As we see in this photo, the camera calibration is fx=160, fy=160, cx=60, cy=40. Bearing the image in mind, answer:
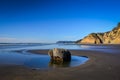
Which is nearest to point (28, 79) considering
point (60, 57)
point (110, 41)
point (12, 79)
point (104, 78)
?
point (12, 79)

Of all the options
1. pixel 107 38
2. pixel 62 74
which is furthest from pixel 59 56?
pixel 107 38

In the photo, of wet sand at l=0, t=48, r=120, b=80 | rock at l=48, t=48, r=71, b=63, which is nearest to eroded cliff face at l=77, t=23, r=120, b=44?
rock at l=48, t=48, r=71, b=63

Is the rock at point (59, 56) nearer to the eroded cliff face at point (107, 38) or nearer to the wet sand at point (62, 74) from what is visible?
the wet sand at point (62, 74)

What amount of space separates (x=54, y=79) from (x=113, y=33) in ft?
357

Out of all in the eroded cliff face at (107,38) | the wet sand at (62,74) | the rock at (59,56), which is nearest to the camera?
the wet sand at (62,74)

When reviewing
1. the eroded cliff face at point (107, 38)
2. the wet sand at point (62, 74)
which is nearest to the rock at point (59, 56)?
the wet sand at point (62, 74)

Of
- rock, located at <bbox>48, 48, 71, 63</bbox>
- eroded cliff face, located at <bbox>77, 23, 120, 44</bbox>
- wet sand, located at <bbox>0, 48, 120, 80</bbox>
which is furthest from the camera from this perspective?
eroded cliff face, located at <bbox>77, 23, 120, 44</bbox>

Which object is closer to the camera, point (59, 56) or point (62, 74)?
point (62, 74)

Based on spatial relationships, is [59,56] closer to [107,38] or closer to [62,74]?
[62,74]

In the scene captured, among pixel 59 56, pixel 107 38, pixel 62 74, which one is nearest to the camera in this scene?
pixel 62 74

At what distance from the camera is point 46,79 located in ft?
29.1

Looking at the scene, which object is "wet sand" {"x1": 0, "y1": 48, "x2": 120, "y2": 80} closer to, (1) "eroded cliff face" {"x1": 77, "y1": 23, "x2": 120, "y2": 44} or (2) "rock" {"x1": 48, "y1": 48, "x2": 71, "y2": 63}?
(2) "rock" {"x1": 48, "y1": 48, "x2": 71, "y2": 63}

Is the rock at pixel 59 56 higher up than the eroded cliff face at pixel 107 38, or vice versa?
the eroded cliff face at pixel 107 38

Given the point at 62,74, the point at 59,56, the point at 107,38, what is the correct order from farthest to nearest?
the point at 107,38, the point at 59,56, the point at 62,74
